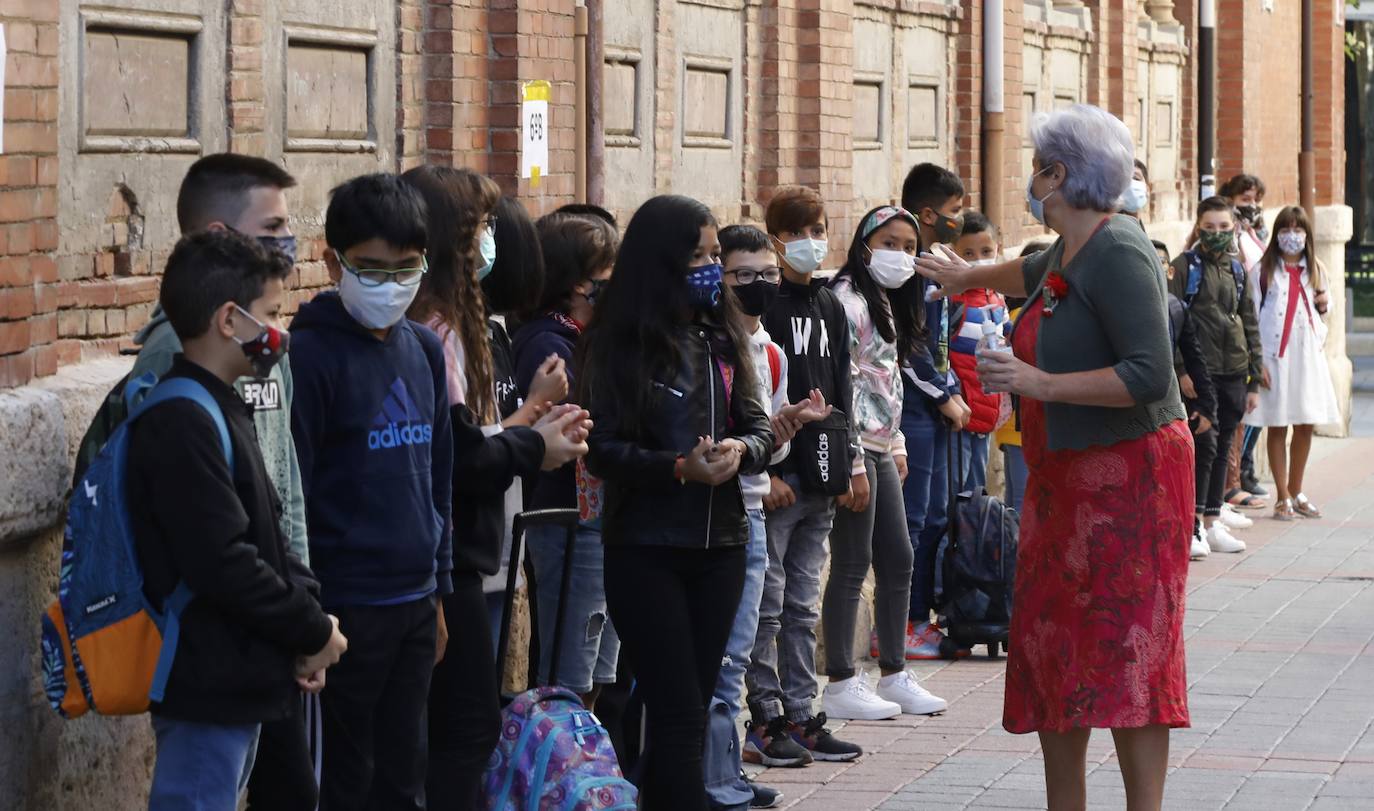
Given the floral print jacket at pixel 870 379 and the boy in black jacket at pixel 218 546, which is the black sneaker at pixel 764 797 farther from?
the boy in black jacket at pixel 218 546

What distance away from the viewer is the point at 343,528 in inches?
201

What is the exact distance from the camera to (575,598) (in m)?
6.73

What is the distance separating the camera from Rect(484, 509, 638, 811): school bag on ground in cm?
586

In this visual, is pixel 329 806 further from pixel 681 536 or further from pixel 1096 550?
pixel 1096 550

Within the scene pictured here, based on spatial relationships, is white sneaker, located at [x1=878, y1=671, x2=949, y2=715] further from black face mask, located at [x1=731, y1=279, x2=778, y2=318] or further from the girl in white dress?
the girl in white dress

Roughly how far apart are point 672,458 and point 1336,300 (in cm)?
1931

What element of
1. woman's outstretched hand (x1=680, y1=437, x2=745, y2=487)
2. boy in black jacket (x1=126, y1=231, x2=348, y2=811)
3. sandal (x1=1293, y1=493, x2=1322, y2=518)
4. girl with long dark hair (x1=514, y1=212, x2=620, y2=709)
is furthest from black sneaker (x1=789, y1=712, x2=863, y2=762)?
sandal (x1=1293, y1=493, x2=1322, y2=518)

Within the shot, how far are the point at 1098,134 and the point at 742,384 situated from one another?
3.83ft

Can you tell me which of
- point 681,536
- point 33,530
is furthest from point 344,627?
point 681,536

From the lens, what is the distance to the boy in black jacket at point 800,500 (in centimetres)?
776

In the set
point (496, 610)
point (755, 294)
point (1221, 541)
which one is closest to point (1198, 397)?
point (1221, 541)

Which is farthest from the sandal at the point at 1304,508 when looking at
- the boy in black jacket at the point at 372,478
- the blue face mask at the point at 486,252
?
the boy in black jacket at the point at 372,478

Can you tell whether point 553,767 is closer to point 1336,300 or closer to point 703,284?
point 703,284

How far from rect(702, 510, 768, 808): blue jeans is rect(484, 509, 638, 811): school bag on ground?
2.47 feet
